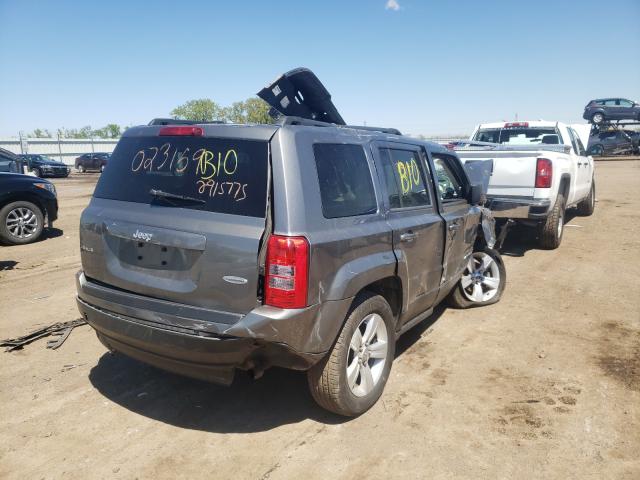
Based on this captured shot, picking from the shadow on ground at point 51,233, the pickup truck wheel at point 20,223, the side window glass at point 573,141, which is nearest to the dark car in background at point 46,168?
the shadow on ground at point 51,233

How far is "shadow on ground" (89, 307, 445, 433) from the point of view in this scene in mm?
3230

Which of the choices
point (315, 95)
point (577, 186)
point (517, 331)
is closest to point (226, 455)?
point (517, 331)

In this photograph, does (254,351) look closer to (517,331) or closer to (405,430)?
(405,430)

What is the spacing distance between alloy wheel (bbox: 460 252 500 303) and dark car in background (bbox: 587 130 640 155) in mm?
31935

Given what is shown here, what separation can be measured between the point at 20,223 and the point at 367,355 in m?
7.94

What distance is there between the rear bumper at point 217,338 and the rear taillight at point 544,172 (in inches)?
223

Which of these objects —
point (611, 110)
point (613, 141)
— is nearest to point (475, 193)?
point (611, 110)

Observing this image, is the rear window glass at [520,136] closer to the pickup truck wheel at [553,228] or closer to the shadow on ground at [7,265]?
the pickup truck wheel at [553,228]

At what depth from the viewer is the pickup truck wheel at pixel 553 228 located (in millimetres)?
7953

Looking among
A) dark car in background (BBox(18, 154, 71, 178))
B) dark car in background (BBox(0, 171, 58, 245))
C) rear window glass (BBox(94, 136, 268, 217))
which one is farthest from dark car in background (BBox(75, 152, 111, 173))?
rear window glass (BBox(94, 136, 268, 217))

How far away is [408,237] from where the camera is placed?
11.7ft

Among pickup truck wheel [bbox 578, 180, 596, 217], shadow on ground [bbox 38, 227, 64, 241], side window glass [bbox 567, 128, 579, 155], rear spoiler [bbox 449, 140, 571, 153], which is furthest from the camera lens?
pickup truck wheel [bbox 578, 180, 596, 217]

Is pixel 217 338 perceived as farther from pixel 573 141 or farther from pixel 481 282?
pixel 573 141

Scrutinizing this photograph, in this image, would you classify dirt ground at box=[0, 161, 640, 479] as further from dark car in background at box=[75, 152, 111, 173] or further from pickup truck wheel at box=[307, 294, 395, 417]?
dark car in background at box=[75, 152, 111, 173]
